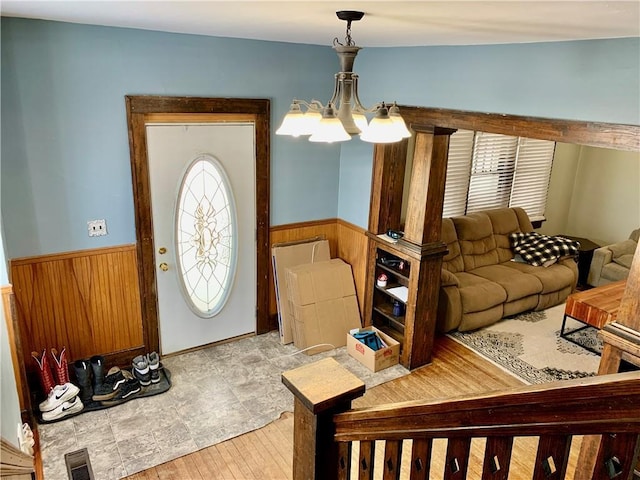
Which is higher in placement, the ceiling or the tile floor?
the ceiling

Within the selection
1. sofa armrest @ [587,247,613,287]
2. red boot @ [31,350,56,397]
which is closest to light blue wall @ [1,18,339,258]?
red boot @ [31,350,56,397]

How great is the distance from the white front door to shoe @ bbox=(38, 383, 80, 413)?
824 millimetres

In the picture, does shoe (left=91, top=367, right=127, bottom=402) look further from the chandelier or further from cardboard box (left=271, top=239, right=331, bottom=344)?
the chandelier

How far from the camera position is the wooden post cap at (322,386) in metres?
1.35

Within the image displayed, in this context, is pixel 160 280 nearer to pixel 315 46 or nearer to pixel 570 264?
pixel 315 46

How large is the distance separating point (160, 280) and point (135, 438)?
4.13 ft

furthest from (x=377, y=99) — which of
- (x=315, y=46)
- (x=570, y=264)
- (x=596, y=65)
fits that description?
(x=570, y=264)

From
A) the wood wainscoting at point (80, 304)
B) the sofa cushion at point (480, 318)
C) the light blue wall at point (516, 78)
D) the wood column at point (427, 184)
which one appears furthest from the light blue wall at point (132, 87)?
the sofa cushion at point (480, 318)

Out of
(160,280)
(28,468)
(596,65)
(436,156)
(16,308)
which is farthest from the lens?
(160,280)

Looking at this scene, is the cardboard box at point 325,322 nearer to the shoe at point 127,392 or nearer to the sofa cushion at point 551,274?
the shoe at point 127,392

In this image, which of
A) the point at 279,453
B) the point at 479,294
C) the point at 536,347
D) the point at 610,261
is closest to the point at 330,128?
the point at 279,453

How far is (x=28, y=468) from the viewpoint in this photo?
153 centimetres

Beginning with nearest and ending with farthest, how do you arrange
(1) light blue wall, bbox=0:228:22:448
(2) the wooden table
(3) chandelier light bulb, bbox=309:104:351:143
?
(3) chandelier light bulb, bbox=309:104:351:143 → (1) light blue wall, bbox=0:228:22:448 → (2) the wooden table

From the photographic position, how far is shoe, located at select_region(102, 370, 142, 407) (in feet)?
11.9
